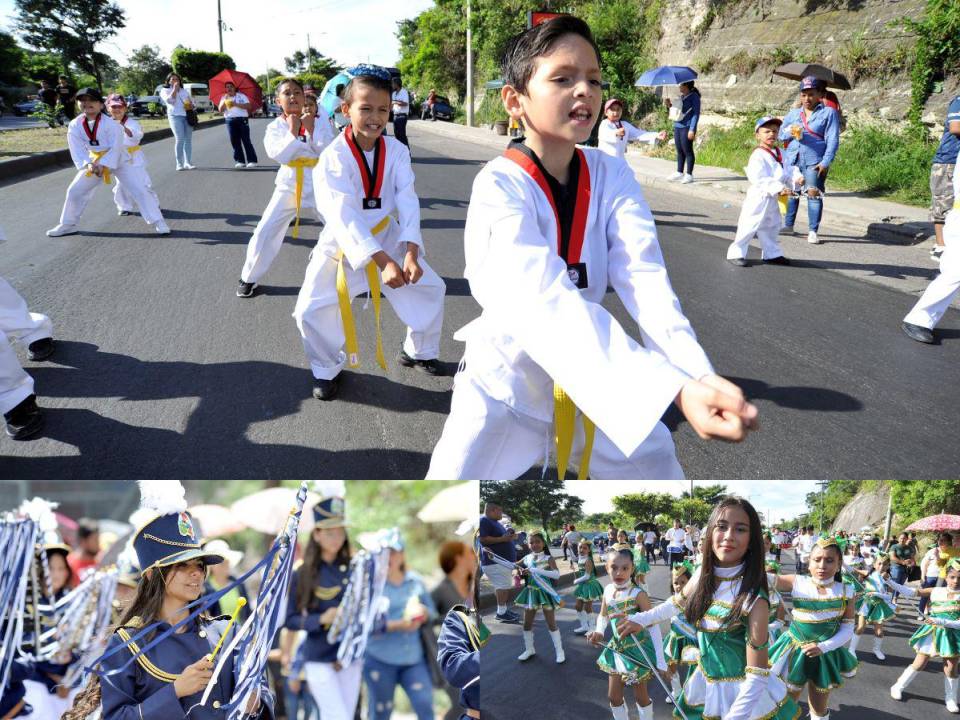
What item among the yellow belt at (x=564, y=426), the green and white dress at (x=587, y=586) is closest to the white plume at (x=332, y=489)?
the green and white dress at (x=587, y=586)

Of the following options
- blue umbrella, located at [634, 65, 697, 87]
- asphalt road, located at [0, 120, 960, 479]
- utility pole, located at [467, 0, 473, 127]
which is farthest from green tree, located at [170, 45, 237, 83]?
asphalt road, located at [0, 120, 960, 479]

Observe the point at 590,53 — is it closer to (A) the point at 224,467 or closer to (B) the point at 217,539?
(B) the point at 217,539

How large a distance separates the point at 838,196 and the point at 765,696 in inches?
482

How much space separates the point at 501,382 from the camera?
7.22 ft

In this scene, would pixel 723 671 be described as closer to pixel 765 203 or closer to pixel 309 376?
pixel 309 376

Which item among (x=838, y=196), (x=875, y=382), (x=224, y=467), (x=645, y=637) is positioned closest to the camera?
(x=645, y=637)

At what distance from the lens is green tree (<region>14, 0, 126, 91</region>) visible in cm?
3959

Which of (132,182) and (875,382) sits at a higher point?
(132,182)

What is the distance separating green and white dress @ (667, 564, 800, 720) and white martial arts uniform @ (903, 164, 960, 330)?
192 inches

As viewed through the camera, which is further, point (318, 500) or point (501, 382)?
point (501, 382)

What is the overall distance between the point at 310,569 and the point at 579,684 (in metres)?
0.63

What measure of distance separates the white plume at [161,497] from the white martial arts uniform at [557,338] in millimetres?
724

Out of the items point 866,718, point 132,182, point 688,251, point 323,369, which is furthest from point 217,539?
point 132,182

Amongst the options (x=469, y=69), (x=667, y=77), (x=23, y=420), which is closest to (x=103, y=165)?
(x=23, y=420)
